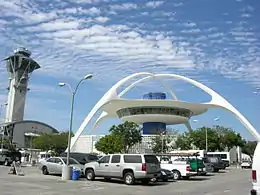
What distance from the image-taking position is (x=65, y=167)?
82.1ft

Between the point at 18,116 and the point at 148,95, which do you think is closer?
the point at 148,95

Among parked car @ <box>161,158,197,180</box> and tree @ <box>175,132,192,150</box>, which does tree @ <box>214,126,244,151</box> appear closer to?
tree @ <box>175,132,192,150</box>

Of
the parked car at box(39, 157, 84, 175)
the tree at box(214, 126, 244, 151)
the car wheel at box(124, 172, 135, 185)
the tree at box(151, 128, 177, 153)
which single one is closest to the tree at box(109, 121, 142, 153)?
the tree at box(151, 128, 177, 153)

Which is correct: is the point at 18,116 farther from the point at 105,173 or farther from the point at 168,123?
the point at 105,173

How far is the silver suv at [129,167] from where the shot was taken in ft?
73.2

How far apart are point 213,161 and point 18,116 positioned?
116773 millimetres

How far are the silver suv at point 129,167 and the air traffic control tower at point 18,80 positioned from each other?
124726 mm

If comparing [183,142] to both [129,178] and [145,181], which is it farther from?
[129,178]

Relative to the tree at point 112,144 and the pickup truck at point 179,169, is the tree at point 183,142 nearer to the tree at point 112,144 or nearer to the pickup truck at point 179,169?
the tree at point 112,144

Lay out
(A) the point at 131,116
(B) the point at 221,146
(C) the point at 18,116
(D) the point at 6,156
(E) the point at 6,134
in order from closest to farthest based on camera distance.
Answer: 1. (D) the point at 6,156
2. (B) the point at 221,146
3. (A) the point at 131,116
4. (E) the point at 6,134
5. (C) the point at 18,116

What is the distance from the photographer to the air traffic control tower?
472 feet

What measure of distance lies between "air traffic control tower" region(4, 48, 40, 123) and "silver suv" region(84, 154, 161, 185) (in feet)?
409

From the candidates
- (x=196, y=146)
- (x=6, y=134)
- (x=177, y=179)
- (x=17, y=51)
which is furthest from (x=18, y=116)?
(x=177, y=179)

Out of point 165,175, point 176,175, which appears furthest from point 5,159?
point 165,175
